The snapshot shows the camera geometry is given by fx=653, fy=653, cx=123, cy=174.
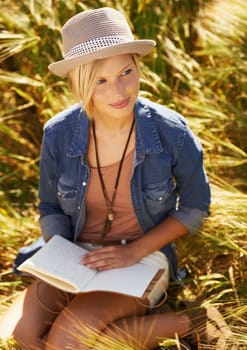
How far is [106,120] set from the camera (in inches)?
94.0

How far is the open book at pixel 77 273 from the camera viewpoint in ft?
7.35

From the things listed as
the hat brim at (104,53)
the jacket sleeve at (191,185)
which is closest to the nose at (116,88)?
the hat brim at (104,53)

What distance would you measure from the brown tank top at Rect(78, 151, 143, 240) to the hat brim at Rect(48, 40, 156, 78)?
402 mm

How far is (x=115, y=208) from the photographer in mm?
2480

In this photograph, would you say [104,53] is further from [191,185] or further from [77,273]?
[77,273]

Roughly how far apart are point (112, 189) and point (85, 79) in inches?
18.1

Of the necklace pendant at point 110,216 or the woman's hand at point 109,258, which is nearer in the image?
the woman's hand at point 109,258

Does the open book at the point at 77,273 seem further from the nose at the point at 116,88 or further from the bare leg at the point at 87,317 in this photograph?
the nose at the point at 116,88

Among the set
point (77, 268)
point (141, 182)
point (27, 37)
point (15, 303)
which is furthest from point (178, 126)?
point (27, 37)

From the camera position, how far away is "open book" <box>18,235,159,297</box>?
88.2 inches

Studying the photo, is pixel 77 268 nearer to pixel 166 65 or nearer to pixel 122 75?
pixel 122 75

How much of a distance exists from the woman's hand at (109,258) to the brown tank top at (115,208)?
126 mm

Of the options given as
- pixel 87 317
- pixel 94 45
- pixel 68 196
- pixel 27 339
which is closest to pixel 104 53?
pixel 94 45

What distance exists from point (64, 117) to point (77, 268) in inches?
22.2
